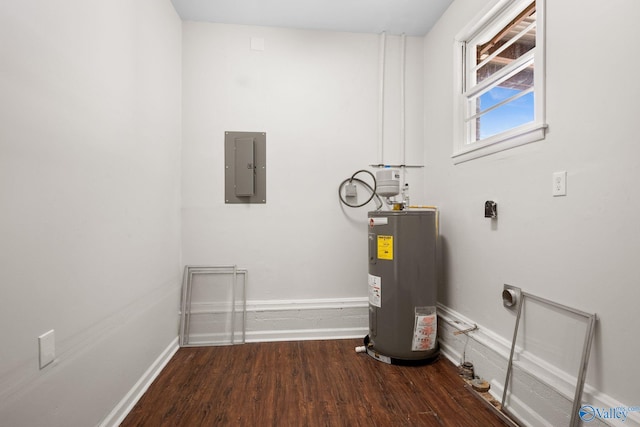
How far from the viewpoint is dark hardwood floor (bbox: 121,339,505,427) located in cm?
155

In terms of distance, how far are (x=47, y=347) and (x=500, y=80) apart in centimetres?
281

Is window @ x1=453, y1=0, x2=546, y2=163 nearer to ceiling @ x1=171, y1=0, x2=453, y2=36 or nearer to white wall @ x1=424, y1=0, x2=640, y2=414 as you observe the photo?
white wall @ x1=424, y1=0, x2=640, y2=414

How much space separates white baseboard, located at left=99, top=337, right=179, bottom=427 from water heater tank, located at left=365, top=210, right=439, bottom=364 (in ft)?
5.43

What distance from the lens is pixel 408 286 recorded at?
207cm

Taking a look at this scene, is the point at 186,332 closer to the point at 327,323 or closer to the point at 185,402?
the point at 185,402

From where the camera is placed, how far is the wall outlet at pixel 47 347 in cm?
107

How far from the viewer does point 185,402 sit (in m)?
1.68

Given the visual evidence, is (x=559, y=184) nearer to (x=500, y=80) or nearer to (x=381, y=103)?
(x=500, y=80)

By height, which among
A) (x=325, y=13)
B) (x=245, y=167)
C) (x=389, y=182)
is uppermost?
(x=325, y=13)

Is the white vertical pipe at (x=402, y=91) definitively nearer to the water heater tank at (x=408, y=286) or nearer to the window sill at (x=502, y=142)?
the window sill at (x=502, y=142)

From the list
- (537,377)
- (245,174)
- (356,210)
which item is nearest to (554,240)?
(537,377)

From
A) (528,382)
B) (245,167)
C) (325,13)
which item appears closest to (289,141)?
(245,167)

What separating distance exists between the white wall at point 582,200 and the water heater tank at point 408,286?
33 centimetres

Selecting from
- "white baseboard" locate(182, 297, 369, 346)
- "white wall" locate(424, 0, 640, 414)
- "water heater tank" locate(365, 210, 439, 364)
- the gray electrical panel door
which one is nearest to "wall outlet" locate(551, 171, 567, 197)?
"white wall" locate(424, 0, 640, 414)
